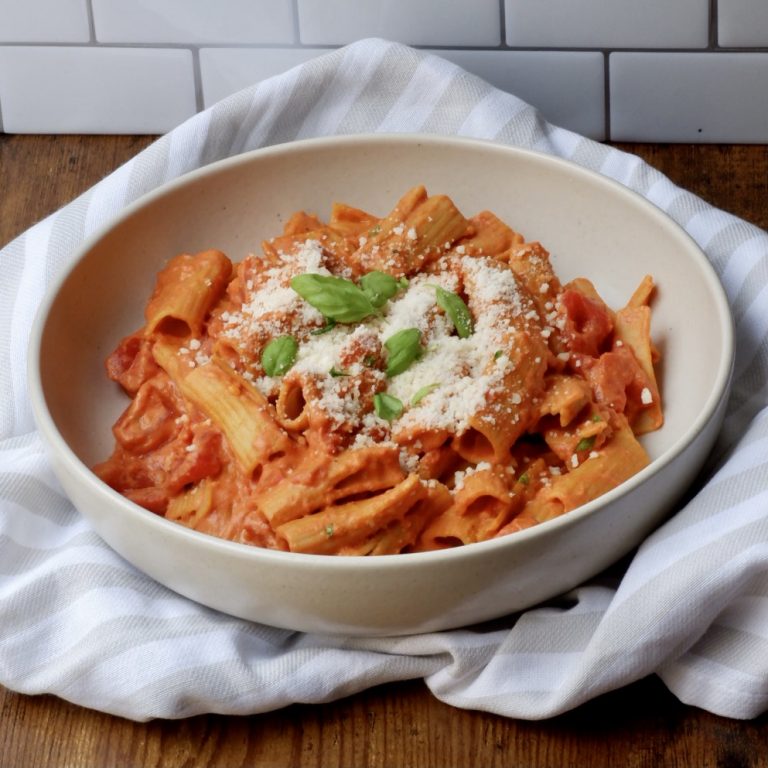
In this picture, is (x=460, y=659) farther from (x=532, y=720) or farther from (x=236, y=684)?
(x=236, y=684)

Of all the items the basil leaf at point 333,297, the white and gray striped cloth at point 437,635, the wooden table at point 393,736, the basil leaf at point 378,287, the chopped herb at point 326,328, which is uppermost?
the basil leaf at point 333,297

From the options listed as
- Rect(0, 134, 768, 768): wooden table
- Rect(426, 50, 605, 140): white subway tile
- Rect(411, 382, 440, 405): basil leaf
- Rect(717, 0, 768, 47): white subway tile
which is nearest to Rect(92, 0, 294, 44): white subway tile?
Rect(426, 50, 605, 140): white subway tile

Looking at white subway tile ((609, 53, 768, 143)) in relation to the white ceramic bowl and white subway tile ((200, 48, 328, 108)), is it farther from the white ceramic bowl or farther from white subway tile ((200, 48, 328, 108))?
white subway tile ((200, 48, 328, 108))

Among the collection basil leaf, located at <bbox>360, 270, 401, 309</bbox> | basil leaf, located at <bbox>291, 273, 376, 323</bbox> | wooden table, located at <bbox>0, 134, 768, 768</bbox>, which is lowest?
wooden table, located at <bbox>0, 134, 768, 768</bbox>

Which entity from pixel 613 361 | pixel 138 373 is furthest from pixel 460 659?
pixel 138 373

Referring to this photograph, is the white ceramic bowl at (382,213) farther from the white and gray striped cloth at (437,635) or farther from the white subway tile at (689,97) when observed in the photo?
the white subway tile at (689,97)

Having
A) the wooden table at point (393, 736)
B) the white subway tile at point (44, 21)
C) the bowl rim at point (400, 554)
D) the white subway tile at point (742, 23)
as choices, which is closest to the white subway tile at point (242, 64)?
the white subway tile at point (44, 21)
